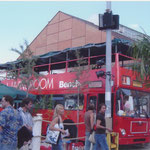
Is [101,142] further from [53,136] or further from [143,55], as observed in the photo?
[143,55]

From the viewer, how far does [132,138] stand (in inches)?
415

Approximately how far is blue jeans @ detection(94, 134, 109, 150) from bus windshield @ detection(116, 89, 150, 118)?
2924mm

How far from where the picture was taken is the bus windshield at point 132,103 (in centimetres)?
1041

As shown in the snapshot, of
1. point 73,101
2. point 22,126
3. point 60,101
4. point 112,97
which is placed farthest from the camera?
point 60,101

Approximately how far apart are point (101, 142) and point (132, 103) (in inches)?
148

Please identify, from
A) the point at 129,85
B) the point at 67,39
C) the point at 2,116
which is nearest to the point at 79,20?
the point at 67,39

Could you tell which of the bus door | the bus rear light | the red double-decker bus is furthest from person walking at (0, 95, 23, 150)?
the bus rear light

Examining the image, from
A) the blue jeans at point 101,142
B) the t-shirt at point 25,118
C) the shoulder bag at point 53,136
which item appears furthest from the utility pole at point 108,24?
the shoulder bag at point 53,136

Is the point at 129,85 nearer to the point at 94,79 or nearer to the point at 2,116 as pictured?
the point at 94,79

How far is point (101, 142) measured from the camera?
750 cm

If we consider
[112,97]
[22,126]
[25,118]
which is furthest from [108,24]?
[22,126]

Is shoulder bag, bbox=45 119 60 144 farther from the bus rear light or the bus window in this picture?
the bus rear light

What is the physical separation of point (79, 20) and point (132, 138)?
2183 centimetres

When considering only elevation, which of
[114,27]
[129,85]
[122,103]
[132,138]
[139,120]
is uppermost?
[114,27]
